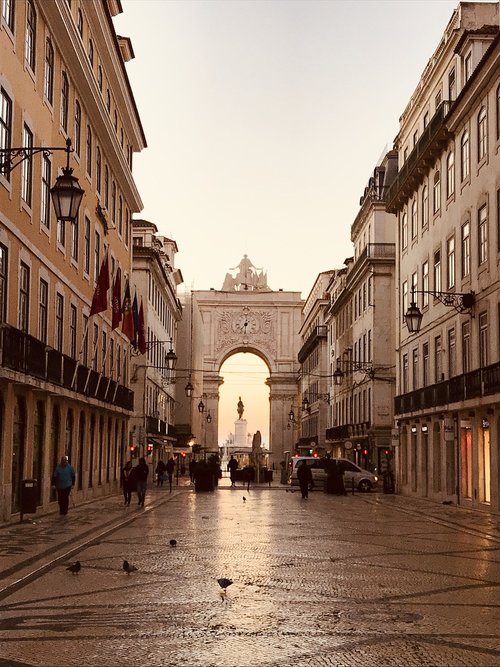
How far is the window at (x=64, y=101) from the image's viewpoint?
30931 millimetres

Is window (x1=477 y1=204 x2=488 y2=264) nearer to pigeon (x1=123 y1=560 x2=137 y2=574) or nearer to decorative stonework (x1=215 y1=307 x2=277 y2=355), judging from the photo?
pigeon (x1=123 y1=560 x2=137 y2=574)

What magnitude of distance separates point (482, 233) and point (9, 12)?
54.3 ft

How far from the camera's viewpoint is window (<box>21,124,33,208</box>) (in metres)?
25.3

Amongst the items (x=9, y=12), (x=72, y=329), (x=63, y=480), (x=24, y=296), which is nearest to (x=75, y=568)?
(x=24, y=296)

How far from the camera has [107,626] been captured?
9.99 metres

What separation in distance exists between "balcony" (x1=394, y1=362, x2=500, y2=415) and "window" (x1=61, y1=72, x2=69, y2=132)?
46.5 feet

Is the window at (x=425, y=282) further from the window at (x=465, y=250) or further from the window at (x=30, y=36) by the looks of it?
the window at (x=30, y=36)

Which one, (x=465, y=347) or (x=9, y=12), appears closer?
(x=9, y=12)

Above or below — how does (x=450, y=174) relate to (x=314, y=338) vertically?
below

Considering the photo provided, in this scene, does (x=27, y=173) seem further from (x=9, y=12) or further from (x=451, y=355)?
(x=451, y=355)

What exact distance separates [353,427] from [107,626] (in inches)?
2148

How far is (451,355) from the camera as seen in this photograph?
37.4 m

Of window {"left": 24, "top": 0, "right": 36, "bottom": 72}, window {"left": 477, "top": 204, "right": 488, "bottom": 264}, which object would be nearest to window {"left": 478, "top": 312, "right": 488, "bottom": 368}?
window {"left": 477, "top": 204, "right": 488, "bottom": 264}

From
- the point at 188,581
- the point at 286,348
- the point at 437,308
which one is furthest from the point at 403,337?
the point at 286,348
